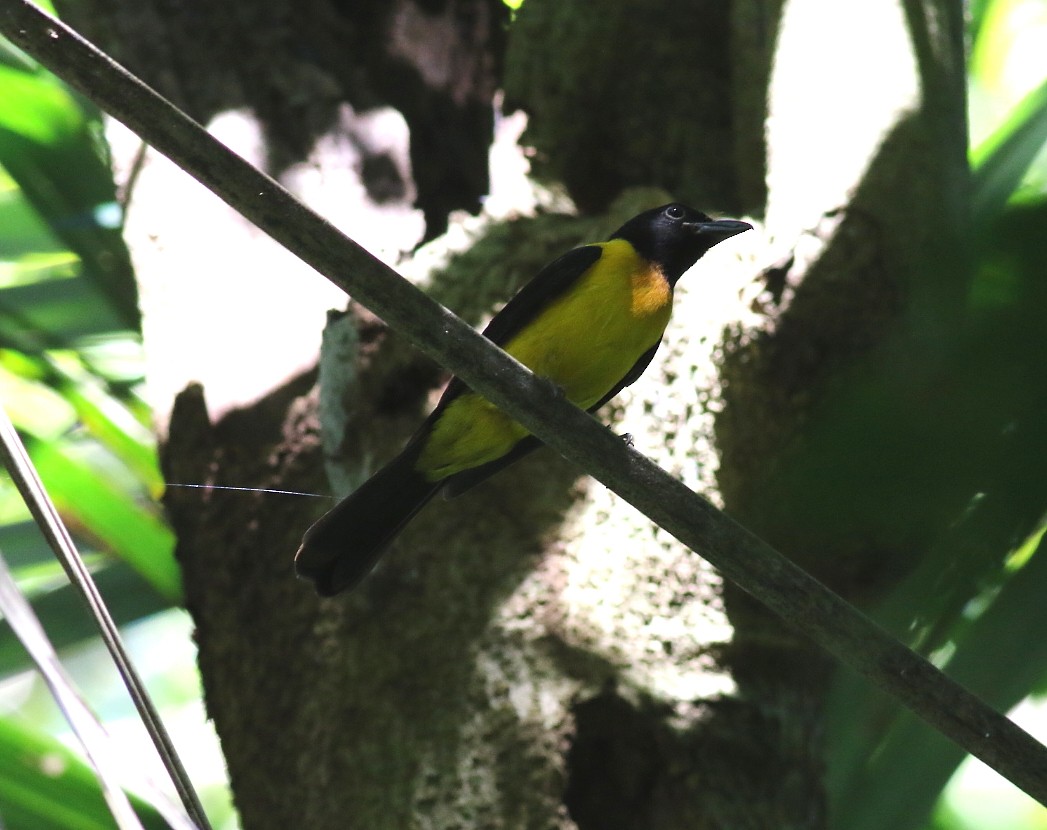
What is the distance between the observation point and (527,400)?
5.05ft

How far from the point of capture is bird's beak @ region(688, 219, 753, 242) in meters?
3.01

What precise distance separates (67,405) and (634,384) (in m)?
2.39

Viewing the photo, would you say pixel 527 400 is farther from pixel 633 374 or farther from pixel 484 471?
pixel 633 374

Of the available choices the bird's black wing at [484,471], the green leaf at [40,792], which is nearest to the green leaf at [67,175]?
the green leaf at [40,792]

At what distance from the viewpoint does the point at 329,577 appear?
244 cm

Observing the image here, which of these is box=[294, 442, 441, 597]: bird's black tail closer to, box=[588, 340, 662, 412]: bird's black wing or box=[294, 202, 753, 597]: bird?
box=[294, 202, 753, 597]: bird

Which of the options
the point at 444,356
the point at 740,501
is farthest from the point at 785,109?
the point at 444,356

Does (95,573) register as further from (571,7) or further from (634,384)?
(571,7)

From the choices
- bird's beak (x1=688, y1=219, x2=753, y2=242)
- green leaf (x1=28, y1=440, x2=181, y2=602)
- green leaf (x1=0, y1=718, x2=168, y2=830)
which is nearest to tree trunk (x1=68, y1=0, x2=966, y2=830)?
bird's beak (x1=688, y1=219, x2=753, y2=242)

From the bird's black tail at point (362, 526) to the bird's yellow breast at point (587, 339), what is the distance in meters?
0.18

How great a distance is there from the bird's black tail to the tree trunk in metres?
0.20

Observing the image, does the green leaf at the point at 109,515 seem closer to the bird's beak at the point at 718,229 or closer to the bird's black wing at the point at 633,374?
the bird's black wing at the point at 633,374

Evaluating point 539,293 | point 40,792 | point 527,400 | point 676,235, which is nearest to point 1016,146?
point 676,235

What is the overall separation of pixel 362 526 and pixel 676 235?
3.93ft
